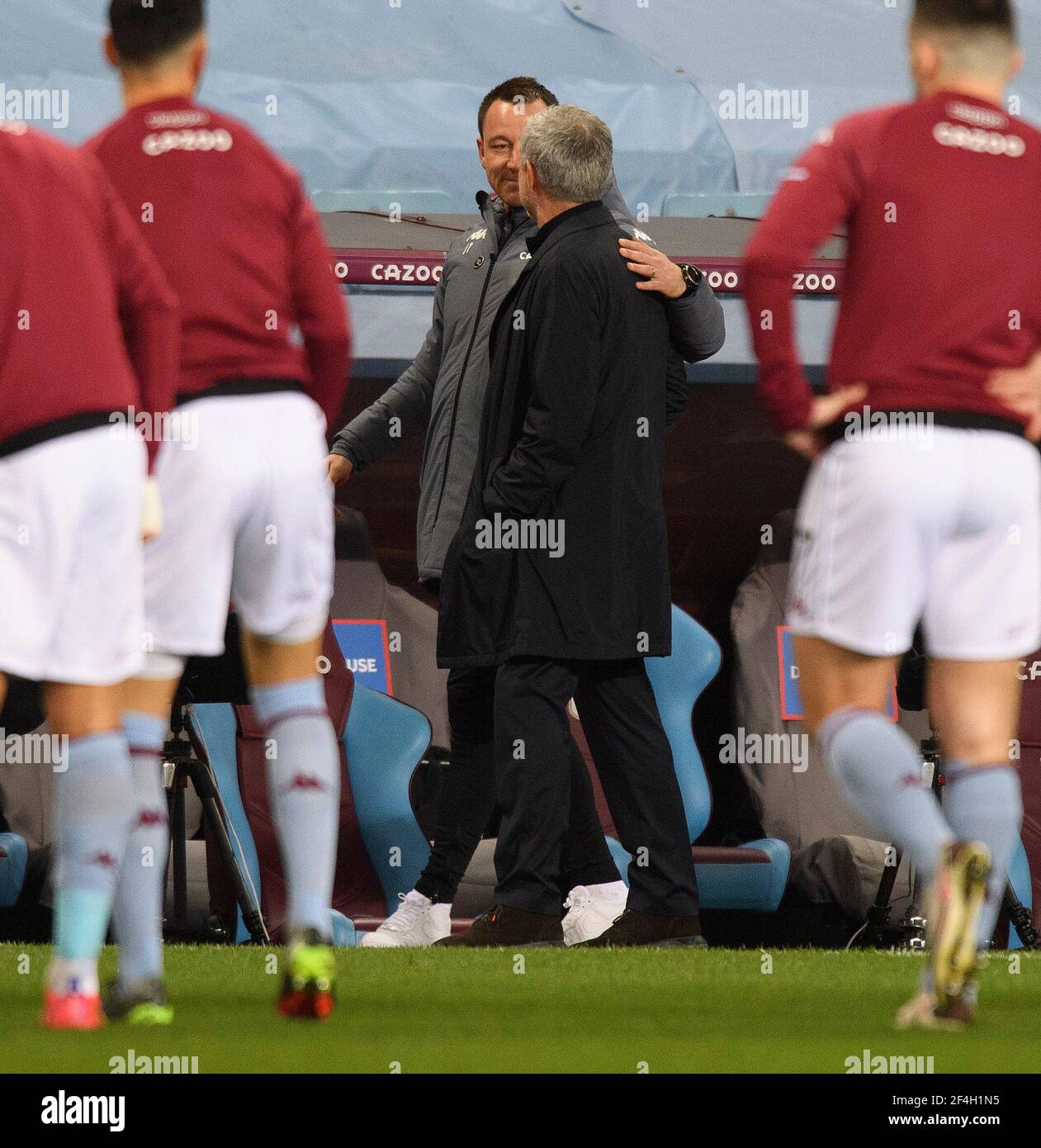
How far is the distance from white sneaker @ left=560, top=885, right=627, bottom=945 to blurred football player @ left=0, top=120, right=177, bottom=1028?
1.97 meters

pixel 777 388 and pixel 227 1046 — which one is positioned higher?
pixel 777 388

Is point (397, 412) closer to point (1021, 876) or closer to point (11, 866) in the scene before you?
point (11, 866)

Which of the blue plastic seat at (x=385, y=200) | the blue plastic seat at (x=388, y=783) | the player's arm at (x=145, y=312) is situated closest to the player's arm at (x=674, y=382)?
the blue plastic seat at (x=388, y=783)

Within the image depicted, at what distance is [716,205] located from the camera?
803 centimetres

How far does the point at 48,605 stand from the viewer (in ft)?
9.29

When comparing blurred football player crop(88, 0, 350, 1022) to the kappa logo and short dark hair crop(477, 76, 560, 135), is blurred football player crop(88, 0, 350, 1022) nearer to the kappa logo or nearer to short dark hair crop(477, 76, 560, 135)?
the kappa logo

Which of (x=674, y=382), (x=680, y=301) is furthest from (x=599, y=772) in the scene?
(x=680, y=301)

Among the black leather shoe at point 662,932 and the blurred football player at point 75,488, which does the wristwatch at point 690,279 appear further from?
the blurred football player at point 75,488

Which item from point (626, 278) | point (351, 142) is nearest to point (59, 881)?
point (626, 278)

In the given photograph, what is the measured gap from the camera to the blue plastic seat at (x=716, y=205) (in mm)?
7827

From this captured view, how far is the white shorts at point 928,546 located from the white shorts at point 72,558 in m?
0.97

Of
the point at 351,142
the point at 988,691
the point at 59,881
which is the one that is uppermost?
the point at 351,142
